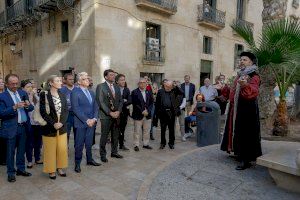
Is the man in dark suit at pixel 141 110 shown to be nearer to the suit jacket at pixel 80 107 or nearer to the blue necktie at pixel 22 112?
the suit jacket at pixel 80 107

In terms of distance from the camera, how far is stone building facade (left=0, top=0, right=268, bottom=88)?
40.0ft

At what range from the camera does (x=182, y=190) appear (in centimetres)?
404

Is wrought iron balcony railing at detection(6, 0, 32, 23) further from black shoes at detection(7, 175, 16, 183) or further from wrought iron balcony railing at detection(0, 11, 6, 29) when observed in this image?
black shoes at detection(7, 175, 16, 183)

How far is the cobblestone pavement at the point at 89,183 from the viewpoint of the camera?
4.11 m

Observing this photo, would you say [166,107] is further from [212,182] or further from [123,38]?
[123,38]

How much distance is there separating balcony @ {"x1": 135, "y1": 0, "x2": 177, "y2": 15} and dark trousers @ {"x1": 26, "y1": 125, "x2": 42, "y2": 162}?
367 inches

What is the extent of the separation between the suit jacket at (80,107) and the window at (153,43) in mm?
9119

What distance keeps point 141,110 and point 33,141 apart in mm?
2517

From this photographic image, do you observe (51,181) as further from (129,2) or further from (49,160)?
(129,2)

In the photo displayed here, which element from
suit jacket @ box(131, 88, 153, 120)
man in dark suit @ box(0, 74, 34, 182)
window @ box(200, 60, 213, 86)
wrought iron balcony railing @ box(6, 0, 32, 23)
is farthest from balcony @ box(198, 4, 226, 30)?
man in dark suit @ box(0, 74, 34, 182)

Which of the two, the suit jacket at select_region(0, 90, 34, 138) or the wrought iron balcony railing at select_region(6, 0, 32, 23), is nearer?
the suit jacket at select_region(0, 90, 34, 138)

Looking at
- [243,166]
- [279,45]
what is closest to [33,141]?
[243,166]

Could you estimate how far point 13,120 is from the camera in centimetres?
457

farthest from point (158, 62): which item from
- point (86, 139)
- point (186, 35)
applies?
point (86, 139)
